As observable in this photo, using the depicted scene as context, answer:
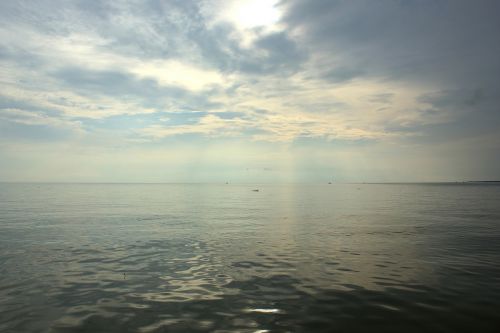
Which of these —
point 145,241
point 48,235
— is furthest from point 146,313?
point 48,235

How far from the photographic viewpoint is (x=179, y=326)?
458 inches

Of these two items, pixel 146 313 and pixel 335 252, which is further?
pixel 335 252

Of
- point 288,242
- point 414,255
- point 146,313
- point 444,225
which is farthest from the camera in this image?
point 444,225

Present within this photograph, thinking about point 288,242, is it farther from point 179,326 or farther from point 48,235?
point 48,235

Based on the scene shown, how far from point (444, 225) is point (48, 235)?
142 feet

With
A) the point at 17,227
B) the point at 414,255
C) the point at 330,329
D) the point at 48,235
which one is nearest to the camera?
the point at 330,329

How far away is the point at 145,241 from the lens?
1150 inches

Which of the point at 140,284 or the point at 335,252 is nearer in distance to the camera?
the point at 140,284

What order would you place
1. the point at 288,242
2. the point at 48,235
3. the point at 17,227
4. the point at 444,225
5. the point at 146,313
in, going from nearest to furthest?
the point at 146,313
the point at 288,242
the point at 48,235
the point at 17,227
the point at 444,225

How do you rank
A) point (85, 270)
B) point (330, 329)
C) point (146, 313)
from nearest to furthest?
point (330, 329)
point (146, 313)
point (85, 270)

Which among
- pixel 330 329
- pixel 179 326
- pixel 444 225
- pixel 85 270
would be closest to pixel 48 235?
pixel 85 270

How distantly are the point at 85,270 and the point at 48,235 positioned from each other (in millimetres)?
15863

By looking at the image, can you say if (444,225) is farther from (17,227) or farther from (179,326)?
(17,227)

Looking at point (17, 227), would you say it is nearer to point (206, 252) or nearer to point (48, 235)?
point (48, 235)
